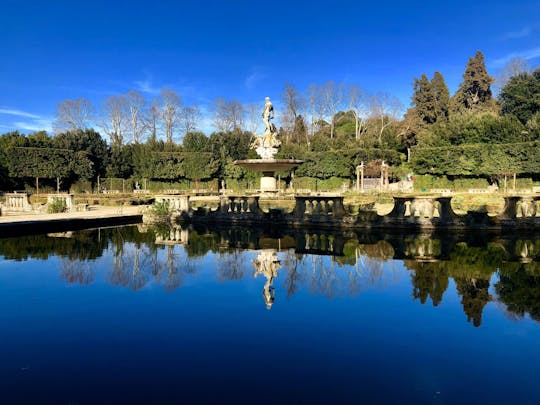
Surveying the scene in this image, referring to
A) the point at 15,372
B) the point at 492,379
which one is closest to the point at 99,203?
the point at 15,372

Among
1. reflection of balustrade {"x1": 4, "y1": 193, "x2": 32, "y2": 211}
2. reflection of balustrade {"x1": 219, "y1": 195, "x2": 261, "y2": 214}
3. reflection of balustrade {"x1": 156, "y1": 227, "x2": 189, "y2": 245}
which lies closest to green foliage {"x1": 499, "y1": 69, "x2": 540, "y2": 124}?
reflection of balustrade {"x1": 219, "y1": 195, "x2": 261, "y2": 214}

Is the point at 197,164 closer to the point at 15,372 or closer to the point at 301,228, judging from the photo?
Result: the point at 301,228

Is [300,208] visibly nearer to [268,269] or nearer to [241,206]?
[241,206]

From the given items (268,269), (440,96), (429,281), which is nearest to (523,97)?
(440,96)

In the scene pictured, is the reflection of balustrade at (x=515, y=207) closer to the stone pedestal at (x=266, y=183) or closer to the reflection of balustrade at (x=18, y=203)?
the stone pedestal at (x=266, y=183)

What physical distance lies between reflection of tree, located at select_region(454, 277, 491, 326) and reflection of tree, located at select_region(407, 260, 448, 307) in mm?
228

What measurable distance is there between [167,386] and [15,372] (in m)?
1.27

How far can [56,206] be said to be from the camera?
17766 mm

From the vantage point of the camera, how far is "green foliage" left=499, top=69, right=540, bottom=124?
40375 millimetres

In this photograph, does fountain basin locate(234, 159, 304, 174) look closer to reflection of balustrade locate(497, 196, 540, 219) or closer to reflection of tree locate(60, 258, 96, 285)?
reflection of balustrade locate(497, 196, 540, 219)

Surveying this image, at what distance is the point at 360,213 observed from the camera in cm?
1235

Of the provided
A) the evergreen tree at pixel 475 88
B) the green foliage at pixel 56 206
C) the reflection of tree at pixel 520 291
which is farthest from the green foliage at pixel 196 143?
the reflection of tree at pixel 520 291

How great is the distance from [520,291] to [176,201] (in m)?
12.3

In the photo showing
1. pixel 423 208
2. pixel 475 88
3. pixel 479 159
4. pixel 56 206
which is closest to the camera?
pixel 423 208
